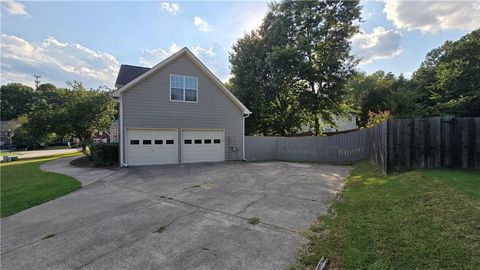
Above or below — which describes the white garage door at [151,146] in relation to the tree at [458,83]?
below

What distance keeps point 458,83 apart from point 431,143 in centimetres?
2075

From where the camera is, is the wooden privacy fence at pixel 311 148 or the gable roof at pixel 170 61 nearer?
the gable roof at pixel 170 61

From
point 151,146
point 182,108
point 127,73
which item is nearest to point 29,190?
point 151,146

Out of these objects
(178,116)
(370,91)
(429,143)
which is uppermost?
(370,91)

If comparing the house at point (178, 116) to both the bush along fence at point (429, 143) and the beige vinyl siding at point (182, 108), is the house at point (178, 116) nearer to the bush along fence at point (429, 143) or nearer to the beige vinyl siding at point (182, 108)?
the beige vinyl siding at point (182, 108)

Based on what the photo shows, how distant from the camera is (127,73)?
63.9 feet

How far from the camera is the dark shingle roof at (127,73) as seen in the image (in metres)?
18.5

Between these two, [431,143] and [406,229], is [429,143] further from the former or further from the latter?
[406,229]

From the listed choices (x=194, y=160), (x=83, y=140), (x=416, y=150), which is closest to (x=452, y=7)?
(x=416, y=150)

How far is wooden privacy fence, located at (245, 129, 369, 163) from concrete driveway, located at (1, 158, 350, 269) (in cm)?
664

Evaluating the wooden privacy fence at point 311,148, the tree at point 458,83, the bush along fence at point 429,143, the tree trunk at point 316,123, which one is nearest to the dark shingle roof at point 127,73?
the wooden privacy fence at point 311,148

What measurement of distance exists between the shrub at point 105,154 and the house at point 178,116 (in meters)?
1.13

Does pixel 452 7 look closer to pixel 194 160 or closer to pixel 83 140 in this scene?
pixel 194 160

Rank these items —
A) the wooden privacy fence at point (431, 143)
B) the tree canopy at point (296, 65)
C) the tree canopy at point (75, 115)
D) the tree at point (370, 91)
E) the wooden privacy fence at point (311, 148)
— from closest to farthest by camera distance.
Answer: the wooden privacy fence at point (431, 143), the wooden privacy fence at point (311, 148), the tree canopy at point (75, 115), the tree canopy at point (296, 65), the tree at point (370, 91)
